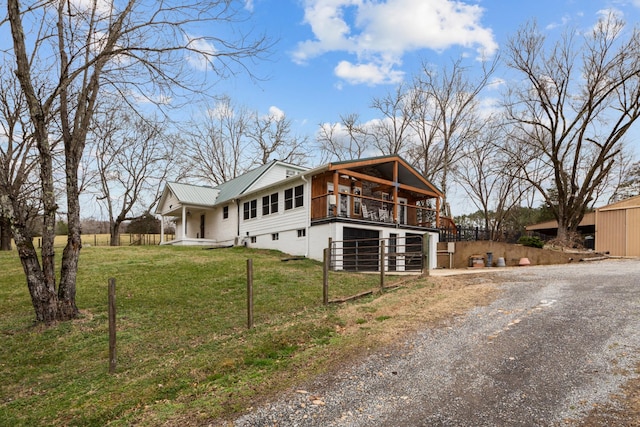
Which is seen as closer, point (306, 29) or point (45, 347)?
point (45, 347)

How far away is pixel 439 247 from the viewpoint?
20531mm

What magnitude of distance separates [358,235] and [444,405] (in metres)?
12.9

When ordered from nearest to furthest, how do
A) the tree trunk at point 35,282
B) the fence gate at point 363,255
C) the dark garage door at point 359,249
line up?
1. the tree trunk at point 35,282
2. the fence gate at point 363,255
3. the dark garage door at point 359,249

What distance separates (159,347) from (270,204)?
13458 millimetres

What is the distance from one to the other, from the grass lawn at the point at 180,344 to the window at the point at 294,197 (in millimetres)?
6730

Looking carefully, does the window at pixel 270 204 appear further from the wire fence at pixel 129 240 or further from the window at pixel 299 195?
the wire fence at pixel 129 240

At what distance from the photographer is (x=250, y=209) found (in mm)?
20922

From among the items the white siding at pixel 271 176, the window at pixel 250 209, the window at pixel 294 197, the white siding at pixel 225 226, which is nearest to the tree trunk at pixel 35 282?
the window at pixel 294 197

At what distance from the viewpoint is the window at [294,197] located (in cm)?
1744

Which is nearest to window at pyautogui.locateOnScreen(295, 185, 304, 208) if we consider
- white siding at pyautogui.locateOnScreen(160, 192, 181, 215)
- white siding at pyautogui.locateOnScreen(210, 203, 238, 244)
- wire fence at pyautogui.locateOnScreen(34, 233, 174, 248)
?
white siding at pyautogui.locateOnScreen(210, 203, 238, 244)

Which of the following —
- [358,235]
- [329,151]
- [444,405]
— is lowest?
[444,405]

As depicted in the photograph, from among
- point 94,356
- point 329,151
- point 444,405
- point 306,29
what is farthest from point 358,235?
point 329,151

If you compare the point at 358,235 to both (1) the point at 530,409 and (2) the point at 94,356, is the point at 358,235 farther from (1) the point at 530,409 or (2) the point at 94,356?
(1) the point at 530,409

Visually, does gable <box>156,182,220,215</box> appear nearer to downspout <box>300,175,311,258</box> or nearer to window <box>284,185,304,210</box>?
window <box>284,185,304,210</box>
